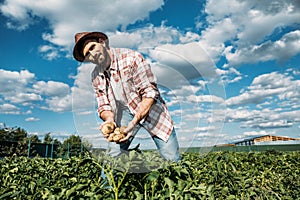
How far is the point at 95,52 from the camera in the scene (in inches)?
78.7

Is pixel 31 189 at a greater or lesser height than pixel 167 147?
lesser

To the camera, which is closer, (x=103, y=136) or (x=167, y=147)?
(x=103, y=136)

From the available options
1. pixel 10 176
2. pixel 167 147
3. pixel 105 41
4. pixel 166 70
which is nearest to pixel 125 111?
pixel 167 147

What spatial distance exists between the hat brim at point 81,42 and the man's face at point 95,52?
0.04 m

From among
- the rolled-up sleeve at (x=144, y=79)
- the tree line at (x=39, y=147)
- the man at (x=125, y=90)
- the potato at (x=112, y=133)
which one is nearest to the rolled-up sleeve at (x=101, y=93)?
the man at (x=125, y=90)

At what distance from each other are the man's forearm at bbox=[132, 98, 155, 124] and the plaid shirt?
0.11 ft

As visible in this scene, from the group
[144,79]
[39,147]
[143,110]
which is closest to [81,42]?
→ [144,79]

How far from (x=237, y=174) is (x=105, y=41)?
4.52 ft

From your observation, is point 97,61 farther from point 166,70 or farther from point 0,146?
point 0,146

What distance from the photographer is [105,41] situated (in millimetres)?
2025

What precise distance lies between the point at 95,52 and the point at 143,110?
0.51 metres

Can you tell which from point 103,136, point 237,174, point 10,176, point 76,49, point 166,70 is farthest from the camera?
point 10,176

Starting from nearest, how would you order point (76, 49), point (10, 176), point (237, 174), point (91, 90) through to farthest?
point (91, 90) < point (76, 49) < point (237, 174) < point (10, 176)

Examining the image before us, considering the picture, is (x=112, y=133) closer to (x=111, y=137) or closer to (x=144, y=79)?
(x=111, y=137)
